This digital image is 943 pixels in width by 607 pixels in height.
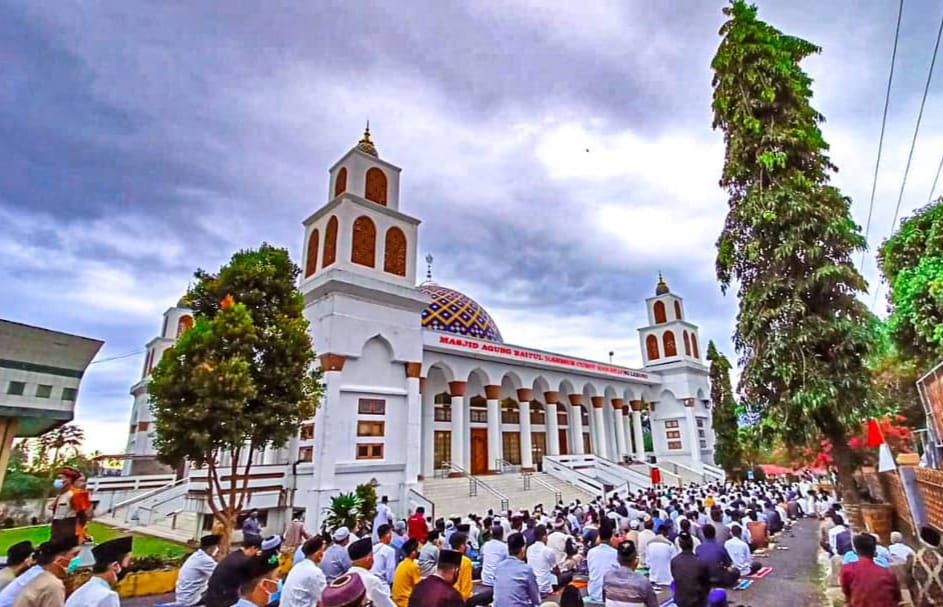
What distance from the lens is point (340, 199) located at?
15.1 meters

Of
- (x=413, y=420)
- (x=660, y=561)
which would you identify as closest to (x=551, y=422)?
(x=413, y=420)

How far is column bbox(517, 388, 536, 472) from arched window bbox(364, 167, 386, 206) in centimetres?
999

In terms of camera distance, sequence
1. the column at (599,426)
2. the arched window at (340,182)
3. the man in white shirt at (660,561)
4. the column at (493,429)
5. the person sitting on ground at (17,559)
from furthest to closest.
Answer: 1. the column at (599,426)
2. the column at (493,429)
3. the arched window at (340,182)
4. the man in white shirt at (660,561)
5. the person sitting on ground at (17,559)

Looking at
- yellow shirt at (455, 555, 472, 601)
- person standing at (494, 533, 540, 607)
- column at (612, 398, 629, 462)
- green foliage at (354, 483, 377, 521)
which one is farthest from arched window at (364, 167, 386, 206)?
column at (612, 398, 629, 462)

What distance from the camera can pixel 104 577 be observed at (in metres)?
3.19

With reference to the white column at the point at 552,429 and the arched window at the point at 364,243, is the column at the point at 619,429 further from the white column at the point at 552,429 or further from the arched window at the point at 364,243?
the arched window at the point at 364,243

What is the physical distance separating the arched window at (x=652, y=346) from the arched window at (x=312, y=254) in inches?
803

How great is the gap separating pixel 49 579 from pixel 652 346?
Result: 93.2 ft

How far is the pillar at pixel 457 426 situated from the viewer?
17359mm

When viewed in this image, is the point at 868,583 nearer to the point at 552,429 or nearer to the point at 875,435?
the point at 875,435

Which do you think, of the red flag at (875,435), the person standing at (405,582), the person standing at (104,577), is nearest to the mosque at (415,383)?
the person standing at (405,582)

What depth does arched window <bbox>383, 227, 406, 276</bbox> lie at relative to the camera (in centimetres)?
1585

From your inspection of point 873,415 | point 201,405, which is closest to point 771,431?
point 873,415

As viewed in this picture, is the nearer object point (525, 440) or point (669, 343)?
point (525, 440)
